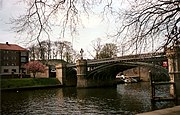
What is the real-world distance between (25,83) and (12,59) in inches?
926

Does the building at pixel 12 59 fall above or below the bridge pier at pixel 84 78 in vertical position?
above

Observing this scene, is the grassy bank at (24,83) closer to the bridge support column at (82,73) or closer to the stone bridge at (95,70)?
the stone bridge at (95,70)

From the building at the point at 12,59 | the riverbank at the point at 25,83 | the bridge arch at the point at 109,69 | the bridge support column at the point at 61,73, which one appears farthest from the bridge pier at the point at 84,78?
the building at the point at 12,59

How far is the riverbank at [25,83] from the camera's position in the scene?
50812 millimetres

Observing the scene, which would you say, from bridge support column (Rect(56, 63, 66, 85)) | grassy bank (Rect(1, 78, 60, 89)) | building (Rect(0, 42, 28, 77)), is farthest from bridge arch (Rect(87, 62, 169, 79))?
building (Rect(0, 42, 28, 77))

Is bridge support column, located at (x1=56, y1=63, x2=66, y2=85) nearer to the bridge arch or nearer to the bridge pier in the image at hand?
the bridge pier

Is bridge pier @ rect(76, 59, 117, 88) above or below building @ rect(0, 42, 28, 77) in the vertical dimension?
below

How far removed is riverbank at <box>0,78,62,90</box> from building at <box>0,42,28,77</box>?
664 inches

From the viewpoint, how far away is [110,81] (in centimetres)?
6531

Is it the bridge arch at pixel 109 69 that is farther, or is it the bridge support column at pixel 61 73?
the bridge support column at pixel 61 73

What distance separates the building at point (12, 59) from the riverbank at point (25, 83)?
16.9 metres

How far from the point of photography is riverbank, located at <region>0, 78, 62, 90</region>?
167 feet

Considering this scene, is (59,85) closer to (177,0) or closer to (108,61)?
(108,61)

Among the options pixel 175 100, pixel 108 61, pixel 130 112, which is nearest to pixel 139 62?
pixel 108 61
